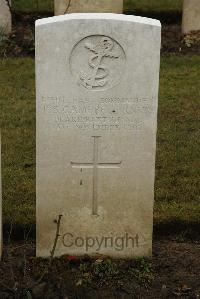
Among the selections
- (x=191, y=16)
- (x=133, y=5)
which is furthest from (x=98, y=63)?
(x=133, y=5)

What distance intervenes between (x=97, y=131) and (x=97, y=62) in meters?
0.44

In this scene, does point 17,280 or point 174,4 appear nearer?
point 17,280

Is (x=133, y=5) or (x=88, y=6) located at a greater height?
(x=133, y=5)

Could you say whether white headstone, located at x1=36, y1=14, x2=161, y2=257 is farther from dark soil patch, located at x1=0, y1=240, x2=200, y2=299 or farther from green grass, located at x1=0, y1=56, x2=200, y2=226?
green grass, located at x1=0, y1=56, x2=200, y2=226

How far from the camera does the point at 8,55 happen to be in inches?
397

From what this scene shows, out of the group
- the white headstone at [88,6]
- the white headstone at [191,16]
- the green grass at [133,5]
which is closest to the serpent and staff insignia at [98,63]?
the white headstone at [88,6]

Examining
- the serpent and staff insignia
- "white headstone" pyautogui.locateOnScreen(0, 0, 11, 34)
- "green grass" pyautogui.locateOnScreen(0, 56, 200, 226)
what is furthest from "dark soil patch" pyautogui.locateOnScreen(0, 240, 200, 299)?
"white headstone" pyautogui.locateOnScreen(0, 0, 11, 34)

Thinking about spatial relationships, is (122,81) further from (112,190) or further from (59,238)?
(59,238)

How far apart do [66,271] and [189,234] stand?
118 cm

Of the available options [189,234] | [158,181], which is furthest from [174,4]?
[189,234]

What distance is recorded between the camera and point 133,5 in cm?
1263

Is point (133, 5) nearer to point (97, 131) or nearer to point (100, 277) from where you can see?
point (97, 131)

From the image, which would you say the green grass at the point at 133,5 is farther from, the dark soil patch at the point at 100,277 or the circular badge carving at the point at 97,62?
the dark soil patch at the point at 100,277

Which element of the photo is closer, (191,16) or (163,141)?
(163,141)
